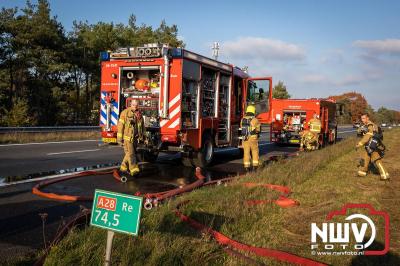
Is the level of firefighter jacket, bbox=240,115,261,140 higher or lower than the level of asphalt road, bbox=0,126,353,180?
higher

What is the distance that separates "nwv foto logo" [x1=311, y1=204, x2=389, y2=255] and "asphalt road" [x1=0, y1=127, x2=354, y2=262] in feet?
9.79

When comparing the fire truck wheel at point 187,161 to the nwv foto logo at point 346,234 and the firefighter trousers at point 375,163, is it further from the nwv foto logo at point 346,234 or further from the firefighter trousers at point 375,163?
the nwv foto logo at point 346,234

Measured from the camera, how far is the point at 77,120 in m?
40.1

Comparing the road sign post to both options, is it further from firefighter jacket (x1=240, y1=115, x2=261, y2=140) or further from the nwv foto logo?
firefighter jacket (x1=240, y1=115, x2=261, y2=140)

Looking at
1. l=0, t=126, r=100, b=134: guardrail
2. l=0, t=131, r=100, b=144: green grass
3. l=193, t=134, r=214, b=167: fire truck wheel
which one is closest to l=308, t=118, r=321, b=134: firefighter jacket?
l=193, t=134, r=214, b=167: fire truck wheel

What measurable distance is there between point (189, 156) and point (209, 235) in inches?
251

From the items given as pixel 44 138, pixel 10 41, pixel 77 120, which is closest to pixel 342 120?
pixel 77 120

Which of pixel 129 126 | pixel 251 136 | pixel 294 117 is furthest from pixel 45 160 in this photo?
pixel 294 117

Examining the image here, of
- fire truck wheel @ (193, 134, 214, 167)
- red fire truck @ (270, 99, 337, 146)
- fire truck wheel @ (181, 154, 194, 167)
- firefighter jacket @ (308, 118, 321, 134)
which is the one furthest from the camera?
red fire truck @ (270, 99, 337, 146)

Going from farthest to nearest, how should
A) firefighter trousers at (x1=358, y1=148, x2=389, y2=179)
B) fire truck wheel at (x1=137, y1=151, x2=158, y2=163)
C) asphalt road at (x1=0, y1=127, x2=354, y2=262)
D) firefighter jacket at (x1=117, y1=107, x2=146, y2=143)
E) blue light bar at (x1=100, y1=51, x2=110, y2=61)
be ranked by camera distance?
fire truck wheel at (x1=137, y1=151, x2=158, y2=163), blue light bar at (x1=100, y1=51, x2=110, y2=61), firefighter trousers at (x1=358, y1=148, x2=389, y2=179), firefighter jacket at (x1=117, y1=107, x2=146, y2=143), asphalt road at (x1=0, y1=127, x2=354, y2=262)

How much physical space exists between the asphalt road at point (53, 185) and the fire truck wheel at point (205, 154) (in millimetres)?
302

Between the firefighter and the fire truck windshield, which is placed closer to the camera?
the firefighter

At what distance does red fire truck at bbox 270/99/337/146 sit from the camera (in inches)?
771

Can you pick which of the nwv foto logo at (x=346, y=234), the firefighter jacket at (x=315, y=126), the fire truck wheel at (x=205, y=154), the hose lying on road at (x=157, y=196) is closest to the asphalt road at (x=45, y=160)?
the fire truck wheel at (x=205, y=154)
